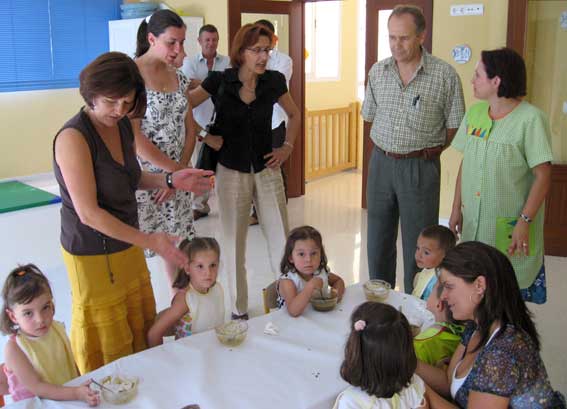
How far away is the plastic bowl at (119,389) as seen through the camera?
158 centimetres

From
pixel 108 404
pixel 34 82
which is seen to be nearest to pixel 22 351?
pixel 108 404

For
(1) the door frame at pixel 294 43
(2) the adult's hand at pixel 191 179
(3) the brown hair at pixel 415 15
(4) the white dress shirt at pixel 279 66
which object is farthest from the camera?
(1) the door frame at pixel 294 43

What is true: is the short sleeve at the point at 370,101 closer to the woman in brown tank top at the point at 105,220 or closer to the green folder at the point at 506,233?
the green folder at the point at 506,233

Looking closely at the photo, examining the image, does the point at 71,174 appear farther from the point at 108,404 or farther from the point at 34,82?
the point at 34,82

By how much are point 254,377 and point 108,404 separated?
393mm

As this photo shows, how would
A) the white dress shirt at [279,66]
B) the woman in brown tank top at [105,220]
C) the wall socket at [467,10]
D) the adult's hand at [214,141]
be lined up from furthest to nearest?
the white dress shirt at [279,66] < the wall socket at [467,10] < the adult's hand at [214,141] < the woman in brown tank top at [105,220]

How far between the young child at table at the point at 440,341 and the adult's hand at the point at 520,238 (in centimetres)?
81

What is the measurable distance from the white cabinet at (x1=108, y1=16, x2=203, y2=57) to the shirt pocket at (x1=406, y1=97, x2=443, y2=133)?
338 centimetres

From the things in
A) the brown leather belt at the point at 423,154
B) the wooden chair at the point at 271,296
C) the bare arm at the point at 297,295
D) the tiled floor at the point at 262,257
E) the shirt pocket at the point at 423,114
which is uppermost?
the shirt pocket at the point at 423,114

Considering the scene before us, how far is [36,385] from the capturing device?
168 cm

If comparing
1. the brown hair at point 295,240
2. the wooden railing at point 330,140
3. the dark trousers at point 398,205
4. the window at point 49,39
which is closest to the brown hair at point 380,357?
the brown hair at point 295,240

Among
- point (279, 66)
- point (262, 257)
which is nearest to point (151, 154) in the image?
point (262, 257)

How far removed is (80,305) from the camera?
201 centimetres

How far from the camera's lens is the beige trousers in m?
3.17
